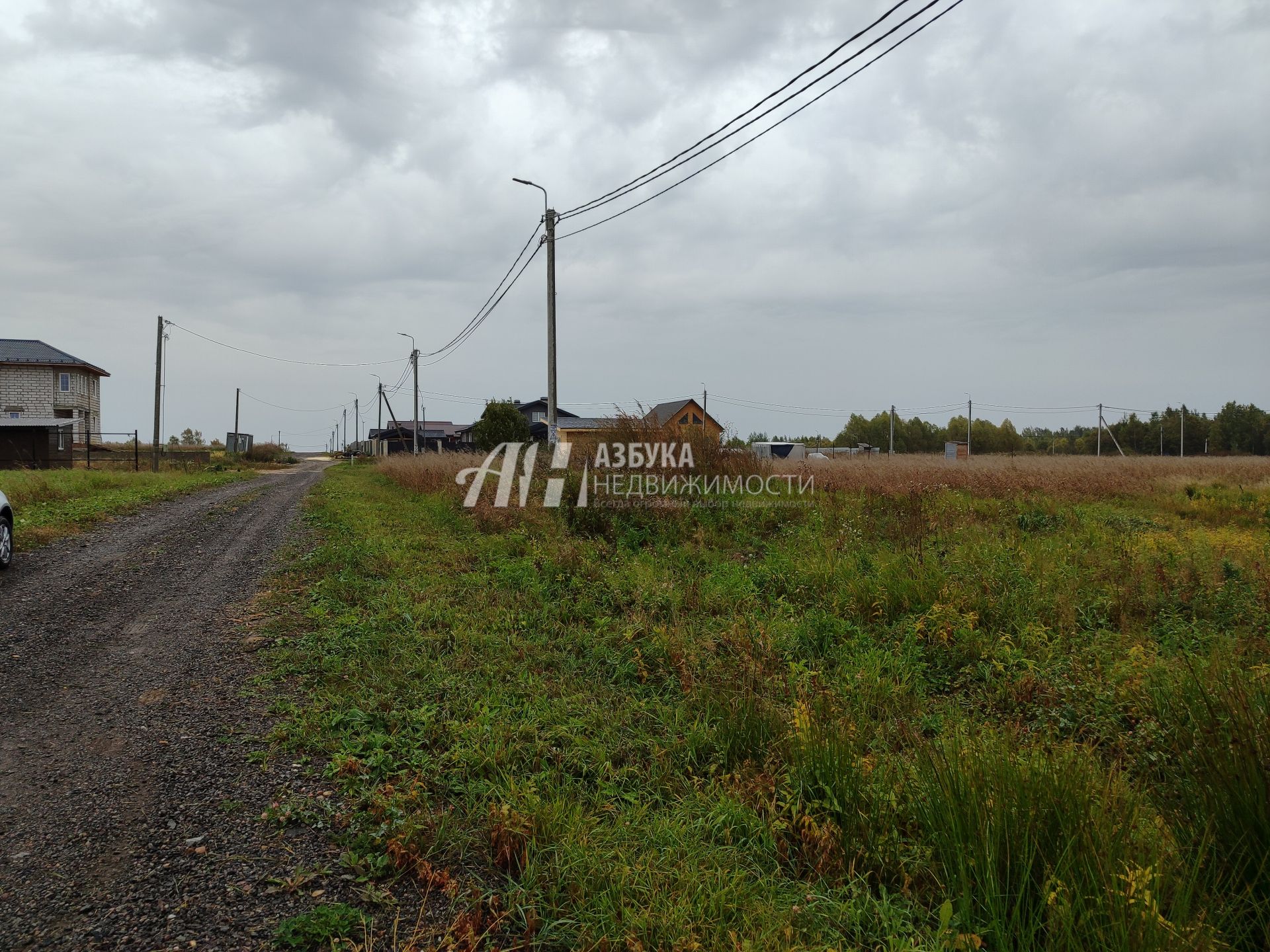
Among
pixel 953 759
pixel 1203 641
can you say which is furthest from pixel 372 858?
pixel 1203 641

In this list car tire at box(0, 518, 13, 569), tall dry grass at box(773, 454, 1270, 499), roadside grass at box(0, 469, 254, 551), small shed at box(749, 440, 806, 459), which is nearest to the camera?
car tire at box(0, 518, 13, 569)

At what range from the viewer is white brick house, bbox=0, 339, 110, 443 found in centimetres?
3591

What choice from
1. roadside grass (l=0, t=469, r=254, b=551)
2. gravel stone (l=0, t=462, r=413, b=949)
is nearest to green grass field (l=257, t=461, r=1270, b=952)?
gravel stone (l=0, t=462, r=413, b=949)

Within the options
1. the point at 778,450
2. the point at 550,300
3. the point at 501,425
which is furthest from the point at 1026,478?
the point at 501,425

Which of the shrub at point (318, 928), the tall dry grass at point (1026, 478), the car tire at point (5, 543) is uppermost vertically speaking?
the tall dry grass at point (1026, 478)

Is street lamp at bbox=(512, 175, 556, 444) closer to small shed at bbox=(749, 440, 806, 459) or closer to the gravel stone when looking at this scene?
small shed at bbox=(749, 440, 806, 459)

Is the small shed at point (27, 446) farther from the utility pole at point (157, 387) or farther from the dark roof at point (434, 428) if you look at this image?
the dark roof at point (434, 428)

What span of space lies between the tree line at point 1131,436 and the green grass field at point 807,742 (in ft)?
184

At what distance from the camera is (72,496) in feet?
47.4

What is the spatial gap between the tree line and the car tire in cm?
5784

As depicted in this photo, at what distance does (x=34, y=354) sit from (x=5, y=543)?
39.2 m

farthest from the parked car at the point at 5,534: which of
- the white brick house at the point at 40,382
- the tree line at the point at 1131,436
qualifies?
the tree line at the point at 1131,436

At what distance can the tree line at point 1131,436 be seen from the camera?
66.3 metres

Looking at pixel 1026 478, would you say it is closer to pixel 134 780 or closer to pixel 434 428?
pixel 134 780
